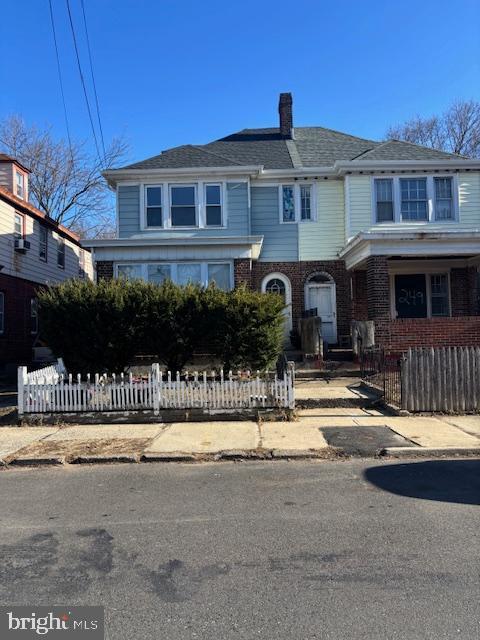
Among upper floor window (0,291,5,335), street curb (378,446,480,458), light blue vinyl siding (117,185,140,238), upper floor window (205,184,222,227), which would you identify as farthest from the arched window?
street curb (378,446,480,458)

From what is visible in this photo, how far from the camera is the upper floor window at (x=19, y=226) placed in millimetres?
19300

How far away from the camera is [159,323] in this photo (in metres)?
10.8

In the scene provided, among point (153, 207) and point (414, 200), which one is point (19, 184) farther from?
point (414, 200)

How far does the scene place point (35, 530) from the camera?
183 inches

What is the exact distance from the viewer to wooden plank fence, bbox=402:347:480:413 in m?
9.85

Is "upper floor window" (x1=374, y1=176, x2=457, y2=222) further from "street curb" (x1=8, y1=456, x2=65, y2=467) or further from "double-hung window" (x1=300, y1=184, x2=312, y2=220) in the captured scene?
"street curb" (x1=8, y1=456, x2=65, y2=467)

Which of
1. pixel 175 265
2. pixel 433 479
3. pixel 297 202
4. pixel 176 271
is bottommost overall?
pixel 433 479

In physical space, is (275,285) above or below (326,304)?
above

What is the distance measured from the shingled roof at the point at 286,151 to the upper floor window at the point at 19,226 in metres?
5.17

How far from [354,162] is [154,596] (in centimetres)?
1622

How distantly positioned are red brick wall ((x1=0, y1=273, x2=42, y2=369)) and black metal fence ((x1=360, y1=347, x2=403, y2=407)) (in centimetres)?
1195

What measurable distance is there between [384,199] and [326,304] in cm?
413

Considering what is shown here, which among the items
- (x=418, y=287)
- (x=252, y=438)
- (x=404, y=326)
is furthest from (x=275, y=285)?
(x=252, y=438)

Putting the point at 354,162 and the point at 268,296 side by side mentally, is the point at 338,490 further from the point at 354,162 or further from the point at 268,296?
the point at 354,162
